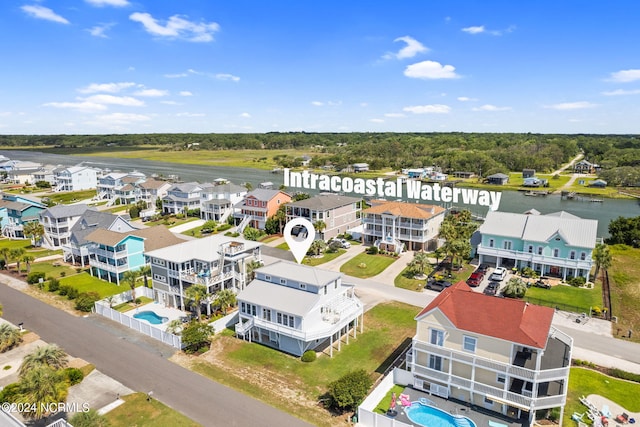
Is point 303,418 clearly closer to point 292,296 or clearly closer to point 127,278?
point 292,296

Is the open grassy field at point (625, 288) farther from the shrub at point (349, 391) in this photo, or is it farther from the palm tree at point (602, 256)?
the shrub at point (349, 391)

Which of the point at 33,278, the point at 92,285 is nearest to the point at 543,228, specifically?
the point at 92,285

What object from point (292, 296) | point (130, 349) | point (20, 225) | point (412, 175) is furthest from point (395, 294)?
point (412, 175)

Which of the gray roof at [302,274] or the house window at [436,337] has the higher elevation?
the gray roof at [302,274]

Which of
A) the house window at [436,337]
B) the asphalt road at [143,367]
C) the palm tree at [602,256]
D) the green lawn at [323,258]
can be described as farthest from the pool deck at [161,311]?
the palm tree at [602,256]

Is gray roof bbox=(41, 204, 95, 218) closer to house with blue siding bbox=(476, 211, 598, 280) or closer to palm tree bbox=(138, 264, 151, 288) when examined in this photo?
palm tree bbox=(138, 264, 151, 288)

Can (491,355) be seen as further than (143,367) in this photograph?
No

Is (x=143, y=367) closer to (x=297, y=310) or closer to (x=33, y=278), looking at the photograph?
(x=297, y=310)
